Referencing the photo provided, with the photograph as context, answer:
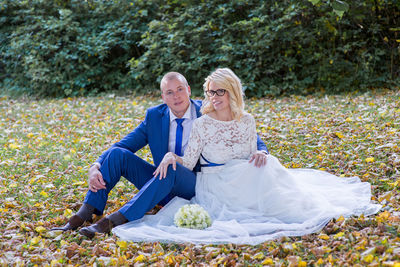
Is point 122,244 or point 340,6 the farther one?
point 122,244

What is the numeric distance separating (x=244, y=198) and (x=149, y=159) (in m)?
2.19

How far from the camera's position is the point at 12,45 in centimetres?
1076

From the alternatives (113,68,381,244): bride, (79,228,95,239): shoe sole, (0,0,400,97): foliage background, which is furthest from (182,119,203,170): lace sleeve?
(0,0,400,97): foliage background

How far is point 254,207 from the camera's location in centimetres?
345

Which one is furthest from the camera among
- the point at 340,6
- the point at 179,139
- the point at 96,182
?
the point at 179,139

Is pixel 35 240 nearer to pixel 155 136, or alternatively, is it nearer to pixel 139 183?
pixel 139 183

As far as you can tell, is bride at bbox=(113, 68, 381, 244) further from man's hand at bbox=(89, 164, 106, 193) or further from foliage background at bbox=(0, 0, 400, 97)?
foliage background at bbox=(0, 0, 400, 97)

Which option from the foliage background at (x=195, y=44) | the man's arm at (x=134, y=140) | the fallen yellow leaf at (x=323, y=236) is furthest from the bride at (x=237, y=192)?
the foliage background at (x=195, y=44)

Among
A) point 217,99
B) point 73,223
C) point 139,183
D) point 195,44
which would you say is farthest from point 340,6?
point 195,44

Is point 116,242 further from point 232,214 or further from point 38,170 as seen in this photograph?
point 38,170

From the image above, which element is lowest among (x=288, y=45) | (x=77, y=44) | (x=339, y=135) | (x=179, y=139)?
(x=339, y=135)

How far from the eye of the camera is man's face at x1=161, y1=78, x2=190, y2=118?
3715mm

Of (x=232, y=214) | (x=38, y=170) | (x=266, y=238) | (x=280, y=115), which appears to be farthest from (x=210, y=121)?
(x=280, y=115)

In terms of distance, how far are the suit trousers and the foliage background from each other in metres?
5.09
